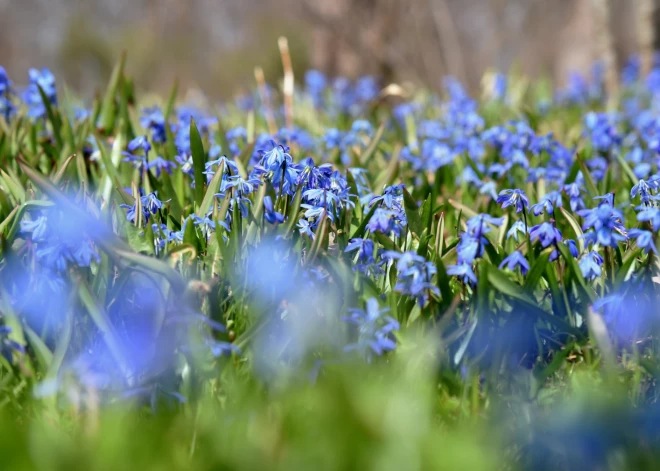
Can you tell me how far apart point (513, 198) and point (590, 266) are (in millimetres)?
316

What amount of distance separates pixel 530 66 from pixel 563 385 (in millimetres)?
8881

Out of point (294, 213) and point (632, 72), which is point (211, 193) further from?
point (632, 72)

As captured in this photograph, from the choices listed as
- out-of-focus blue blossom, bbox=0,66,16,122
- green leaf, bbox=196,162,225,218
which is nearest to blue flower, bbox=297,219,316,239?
green leaf, bbox=196,162,225,218

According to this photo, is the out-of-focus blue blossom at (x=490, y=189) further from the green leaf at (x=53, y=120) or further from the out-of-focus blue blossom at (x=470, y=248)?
the green leaf at (x=53, y=120)

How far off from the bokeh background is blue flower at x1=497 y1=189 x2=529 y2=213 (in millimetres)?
3832

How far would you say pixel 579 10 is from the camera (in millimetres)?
7496

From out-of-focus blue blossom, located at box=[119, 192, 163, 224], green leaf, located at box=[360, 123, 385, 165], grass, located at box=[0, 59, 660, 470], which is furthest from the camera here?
green leaf, located at box=[360, 123, 385, 165]

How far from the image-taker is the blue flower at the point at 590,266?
1807 millimetres

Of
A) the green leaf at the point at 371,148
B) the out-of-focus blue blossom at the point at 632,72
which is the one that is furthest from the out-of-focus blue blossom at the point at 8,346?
the out-of-focus blue blossom at the point at 632,72

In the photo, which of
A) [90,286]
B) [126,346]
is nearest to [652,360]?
[126,346]

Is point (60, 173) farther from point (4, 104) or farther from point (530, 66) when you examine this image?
point (530, 66)

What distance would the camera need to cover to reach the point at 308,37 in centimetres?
932

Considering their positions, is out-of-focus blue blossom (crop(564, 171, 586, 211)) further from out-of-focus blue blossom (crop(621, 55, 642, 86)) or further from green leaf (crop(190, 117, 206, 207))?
out-of-focus blue blossom (crop(621, 55, 642, 86))

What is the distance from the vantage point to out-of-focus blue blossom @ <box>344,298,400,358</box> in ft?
5.37
